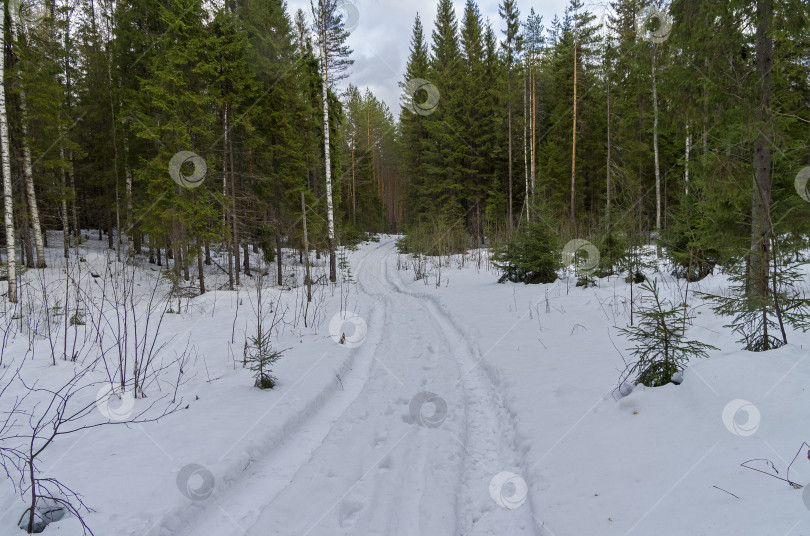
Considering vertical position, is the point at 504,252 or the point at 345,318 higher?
the point at 504,252

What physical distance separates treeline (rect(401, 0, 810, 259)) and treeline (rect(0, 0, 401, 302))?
9.38 meters

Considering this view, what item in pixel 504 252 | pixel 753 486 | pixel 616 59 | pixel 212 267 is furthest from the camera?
pixel 616 59

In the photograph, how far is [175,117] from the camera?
13.0m

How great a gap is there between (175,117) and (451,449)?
14.4 meters

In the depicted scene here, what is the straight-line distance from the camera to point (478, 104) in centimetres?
2744

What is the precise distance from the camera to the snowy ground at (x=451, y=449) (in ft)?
8.02

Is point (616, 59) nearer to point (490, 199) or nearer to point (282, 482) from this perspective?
point (490, 199)

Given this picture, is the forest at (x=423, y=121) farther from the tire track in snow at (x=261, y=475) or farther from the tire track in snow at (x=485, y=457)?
the tire track in snow at (x=261, y=475)

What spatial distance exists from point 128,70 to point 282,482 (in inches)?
821

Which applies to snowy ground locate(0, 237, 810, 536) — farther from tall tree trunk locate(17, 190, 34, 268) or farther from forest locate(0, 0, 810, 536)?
tall tree trunk locate(17, 190, 34, 268)

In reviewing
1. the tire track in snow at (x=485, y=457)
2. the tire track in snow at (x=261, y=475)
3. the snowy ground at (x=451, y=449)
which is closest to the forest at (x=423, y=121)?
the snowy ground at (x=451, y=449)

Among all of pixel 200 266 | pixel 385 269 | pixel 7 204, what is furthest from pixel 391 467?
pixel 385 269

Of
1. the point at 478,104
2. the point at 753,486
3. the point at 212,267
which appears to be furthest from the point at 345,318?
the point at 478,104

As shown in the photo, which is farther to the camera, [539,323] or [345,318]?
[345,318]
